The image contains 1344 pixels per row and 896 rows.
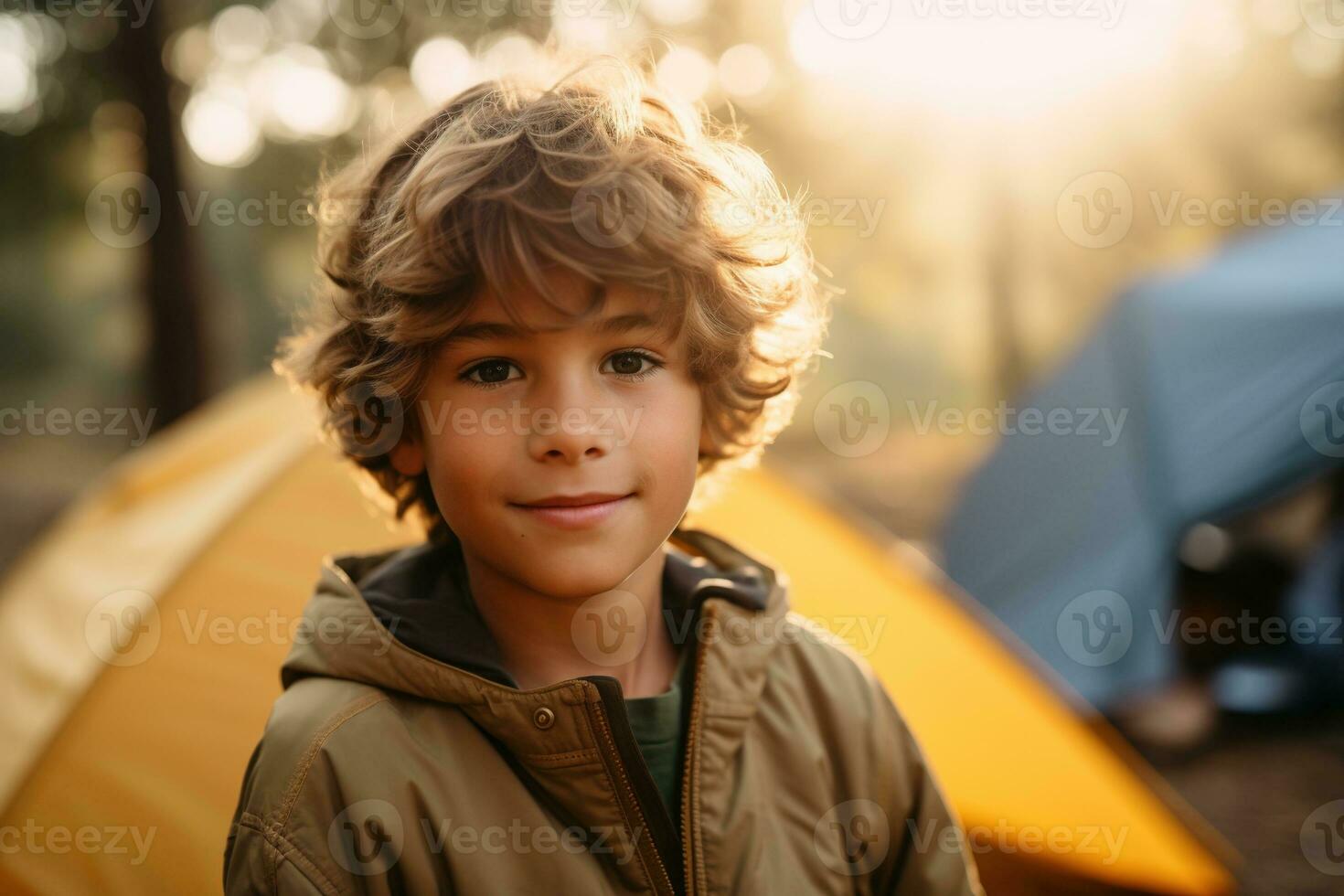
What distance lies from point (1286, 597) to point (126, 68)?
5.71 m

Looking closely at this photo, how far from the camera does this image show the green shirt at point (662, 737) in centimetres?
125

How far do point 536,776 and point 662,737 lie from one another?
17cm

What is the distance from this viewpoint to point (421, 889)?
1.11 meters

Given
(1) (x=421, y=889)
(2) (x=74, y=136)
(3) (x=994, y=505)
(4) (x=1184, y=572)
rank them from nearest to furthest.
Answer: (1) (x=421, y=889)
(4) (x=1184, y=572)
(3) (x=994, y=505)
(2) (x=74, y=136)

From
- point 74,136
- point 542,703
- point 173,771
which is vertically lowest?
point 173,771

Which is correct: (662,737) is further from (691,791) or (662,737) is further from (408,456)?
(408,456)

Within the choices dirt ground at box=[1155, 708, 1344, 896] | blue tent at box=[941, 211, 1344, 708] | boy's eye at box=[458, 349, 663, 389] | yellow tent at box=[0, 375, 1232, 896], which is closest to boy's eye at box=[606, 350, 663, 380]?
boy's eye at box=[458, 349, 663, 389]

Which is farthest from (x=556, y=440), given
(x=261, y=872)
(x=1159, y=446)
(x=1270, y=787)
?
(x=1159, y=446)

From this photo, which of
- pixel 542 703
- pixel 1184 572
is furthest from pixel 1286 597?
pixel 542 703

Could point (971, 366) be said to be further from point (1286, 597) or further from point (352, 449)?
point (352, 449)

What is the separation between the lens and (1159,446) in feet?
13.0

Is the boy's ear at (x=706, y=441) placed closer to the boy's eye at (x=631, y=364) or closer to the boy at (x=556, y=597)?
the boy at (x=556, y=597)

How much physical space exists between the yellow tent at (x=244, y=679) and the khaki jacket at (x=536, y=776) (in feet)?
1.88

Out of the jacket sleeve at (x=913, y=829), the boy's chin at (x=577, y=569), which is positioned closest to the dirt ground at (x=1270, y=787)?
the jacket sleeve at (x=913, y=829)
